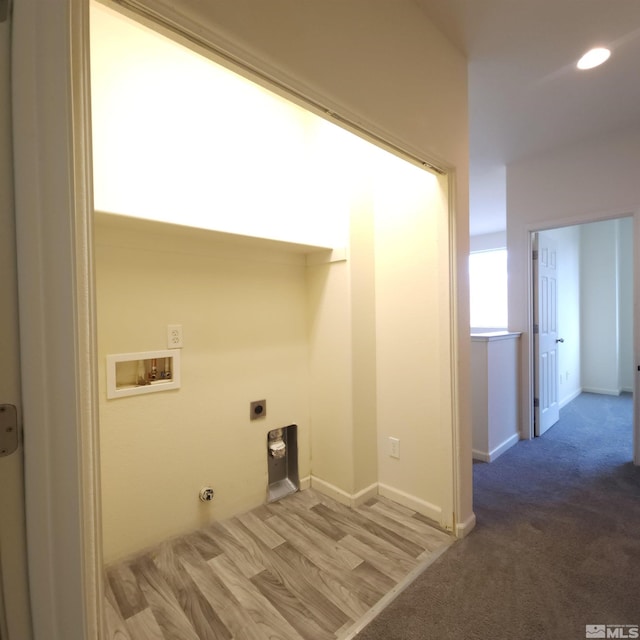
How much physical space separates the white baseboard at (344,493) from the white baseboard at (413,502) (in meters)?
0.07

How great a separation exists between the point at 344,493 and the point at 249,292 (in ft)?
4.83

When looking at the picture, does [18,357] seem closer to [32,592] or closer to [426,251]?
[32,592]

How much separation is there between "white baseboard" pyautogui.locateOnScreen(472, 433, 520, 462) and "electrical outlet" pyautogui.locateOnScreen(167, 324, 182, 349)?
2599 mm

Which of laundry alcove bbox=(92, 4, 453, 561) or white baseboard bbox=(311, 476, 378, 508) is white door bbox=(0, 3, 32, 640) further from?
white baseboard bbox=(311, 476, 378, 508)

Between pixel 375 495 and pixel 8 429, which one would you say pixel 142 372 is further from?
pixel 375 495

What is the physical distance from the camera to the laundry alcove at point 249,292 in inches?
65.1

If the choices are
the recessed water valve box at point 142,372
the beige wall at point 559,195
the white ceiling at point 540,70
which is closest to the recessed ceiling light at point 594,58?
the white ceiling at point 540,70

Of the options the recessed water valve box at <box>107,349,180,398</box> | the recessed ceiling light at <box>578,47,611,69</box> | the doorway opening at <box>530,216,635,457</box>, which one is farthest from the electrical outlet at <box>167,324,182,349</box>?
the doorway opening at <box>530,216,635,457</box>

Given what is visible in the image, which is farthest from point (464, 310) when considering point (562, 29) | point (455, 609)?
point (562, 29)

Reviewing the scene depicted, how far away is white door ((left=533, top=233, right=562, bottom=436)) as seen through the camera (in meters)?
3.33

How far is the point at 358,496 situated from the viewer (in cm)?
219

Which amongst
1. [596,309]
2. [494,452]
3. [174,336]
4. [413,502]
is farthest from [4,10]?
[596,309]

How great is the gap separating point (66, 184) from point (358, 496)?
7.36ft

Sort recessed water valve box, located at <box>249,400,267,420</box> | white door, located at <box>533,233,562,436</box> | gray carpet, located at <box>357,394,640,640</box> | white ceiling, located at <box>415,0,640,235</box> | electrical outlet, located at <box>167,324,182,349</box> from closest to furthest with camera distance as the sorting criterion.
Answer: gray carpet, located at <box>357,394,640,640</box> < white ceiling, located at <box>415,0,640,235</box> < electrical outlet, located at <box>167,324,182,349</box> < recessed water valve box, located at <box>249,400,267,420</box> < white door, located at <box>533,233,562,436</box>
